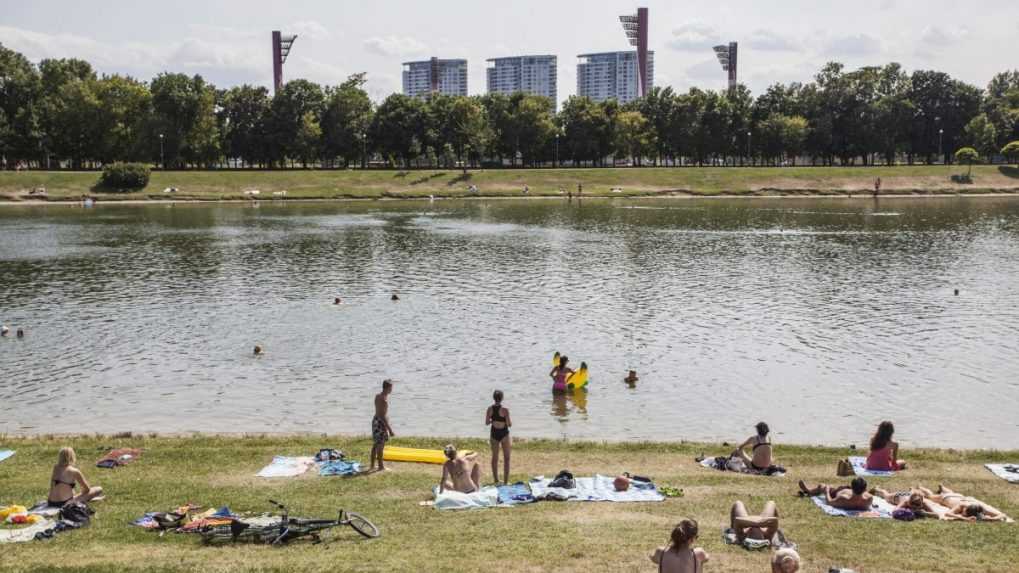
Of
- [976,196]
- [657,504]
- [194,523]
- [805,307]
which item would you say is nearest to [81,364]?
[194,523]

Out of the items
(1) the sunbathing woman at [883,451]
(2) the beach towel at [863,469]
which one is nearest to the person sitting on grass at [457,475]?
(2) the beach towel at [863,469]

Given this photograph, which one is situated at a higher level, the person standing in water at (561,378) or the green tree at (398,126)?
the green tree at (398,126)

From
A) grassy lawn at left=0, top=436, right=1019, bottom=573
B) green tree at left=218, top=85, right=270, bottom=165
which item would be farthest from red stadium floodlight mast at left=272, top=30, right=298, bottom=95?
grassy lawn at left=0, top=436, right=1019, bottom=573

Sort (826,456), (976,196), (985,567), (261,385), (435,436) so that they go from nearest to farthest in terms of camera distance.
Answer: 1. (985,567)
2. (826,456)
3. (435,436)
4. (261,385)
5. (976,196)

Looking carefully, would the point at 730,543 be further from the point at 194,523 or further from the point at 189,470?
the point at 189,470

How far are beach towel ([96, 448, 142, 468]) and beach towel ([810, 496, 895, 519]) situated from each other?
52.9 ft

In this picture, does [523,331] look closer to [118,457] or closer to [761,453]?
[761,453]

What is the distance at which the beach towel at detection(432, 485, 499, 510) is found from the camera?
1706cm

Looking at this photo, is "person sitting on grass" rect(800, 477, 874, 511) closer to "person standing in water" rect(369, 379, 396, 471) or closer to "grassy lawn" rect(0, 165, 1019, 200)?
"person standing in water" rect(369, 379, 396, 471)

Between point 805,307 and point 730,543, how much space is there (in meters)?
31.5

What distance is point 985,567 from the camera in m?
13.5

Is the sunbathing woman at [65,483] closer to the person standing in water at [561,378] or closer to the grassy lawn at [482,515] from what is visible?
the grassy lawn at [482,515]

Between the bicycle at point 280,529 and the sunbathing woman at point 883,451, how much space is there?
1186 centimetres

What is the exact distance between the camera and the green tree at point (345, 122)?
154m
